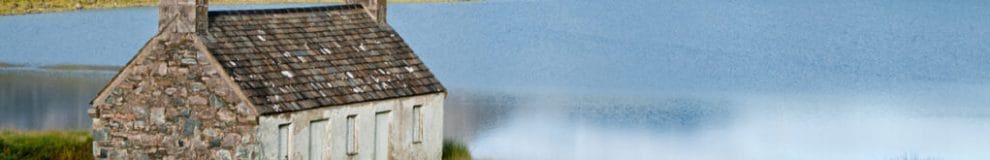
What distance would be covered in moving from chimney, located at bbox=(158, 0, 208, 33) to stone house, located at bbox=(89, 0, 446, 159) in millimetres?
10

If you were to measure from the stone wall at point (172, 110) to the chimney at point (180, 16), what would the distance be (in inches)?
3.4

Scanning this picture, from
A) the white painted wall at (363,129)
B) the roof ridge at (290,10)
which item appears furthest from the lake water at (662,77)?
the white painted wall at (363,129)

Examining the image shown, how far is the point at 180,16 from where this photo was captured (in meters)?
23.0

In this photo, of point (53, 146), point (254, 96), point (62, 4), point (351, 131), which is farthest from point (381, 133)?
point (62, 4)

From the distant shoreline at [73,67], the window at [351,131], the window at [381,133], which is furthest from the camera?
the distant shoreline at [73,67]

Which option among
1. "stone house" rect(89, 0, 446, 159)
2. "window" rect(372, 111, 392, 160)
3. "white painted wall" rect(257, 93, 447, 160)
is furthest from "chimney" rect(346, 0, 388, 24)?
"window" rect(372, 111, 392, 160)

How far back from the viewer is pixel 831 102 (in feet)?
136

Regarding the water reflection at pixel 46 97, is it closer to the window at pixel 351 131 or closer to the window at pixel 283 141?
the window at pixel 351 131

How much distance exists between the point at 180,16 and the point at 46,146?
434cm

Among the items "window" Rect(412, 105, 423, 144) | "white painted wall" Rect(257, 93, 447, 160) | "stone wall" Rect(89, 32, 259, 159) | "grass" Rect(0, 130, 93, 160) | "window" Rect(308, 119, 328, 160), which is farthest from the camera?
"grass" Rect(0, 130, 93, 160)

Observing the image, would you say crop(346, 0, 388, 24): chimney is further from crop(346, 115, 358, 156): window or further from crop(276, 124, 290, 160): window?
crop(276, 124, 290, 160): window

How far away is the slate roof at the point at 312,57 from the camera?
75.4 ft

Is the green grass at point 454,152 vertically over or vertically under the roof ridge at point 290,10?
under

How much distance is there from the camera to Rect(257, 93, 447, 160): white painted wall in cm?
2264
